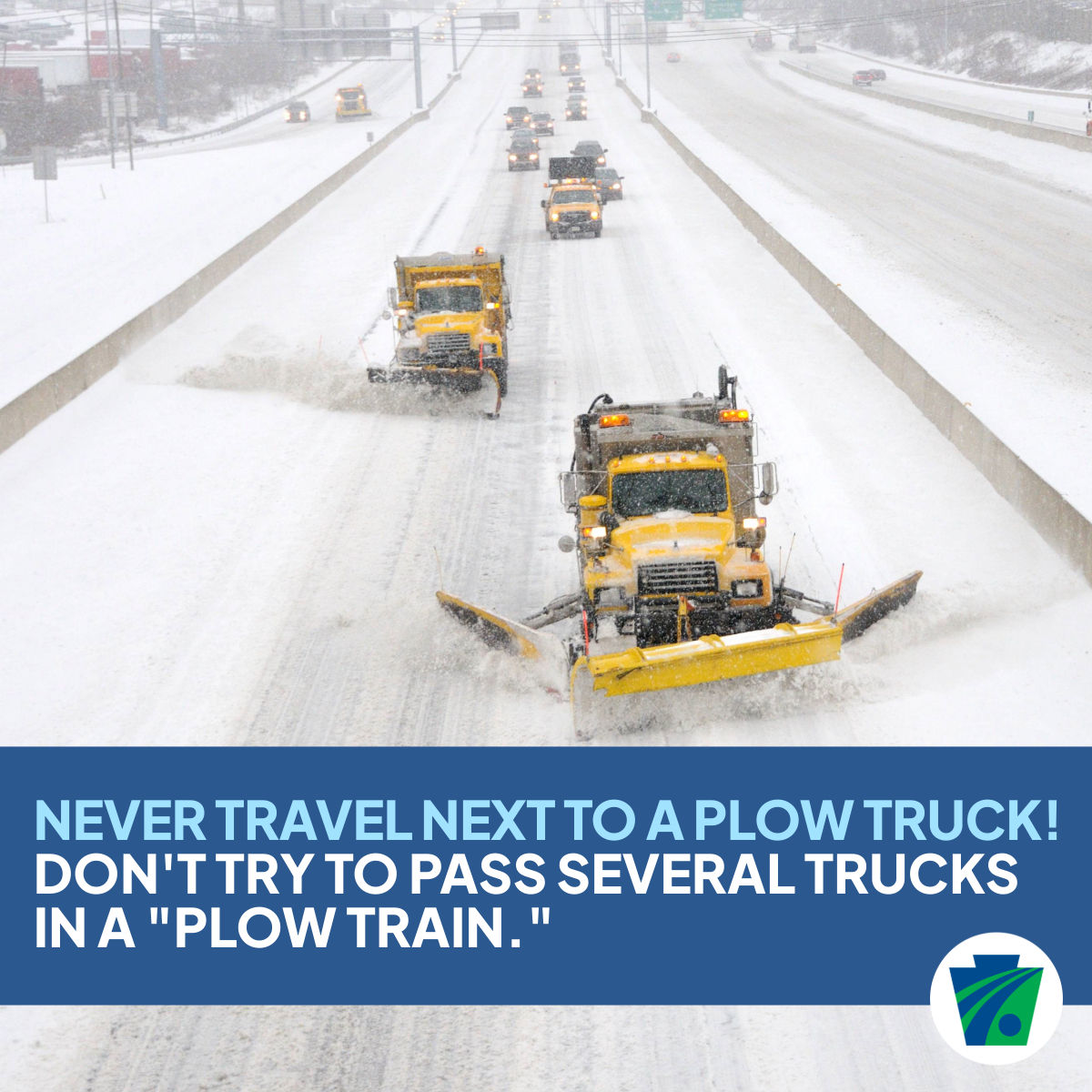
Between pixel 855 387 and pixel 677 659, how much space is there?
1408cm

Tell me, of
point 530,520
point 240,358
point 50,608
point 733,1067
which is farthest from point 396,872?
point 240,358

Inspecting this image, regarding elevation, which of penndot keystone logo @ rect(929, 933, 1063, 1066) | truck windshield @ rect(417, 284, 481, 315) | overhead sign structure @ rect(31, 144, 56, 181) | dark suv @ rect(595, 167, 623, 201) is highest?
overhead sign structure @ rect(31, 144, 56, 181)

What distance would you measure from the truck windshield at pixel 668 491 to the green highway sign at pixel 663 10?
306 feet

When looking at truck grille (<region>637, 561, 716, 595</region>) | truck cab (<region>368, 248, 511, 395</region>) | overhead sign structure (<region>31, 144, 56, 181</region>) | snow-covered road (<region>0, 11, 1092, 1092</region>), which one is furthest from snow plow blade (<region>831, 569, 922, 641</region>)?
overhead sign structure (<region>31, 144, 56, 181</region>)

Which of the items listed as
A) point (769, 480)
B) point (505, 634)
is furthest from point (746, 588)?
point (505, 634)

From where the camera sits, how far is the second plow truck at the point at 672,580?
39.4 ft

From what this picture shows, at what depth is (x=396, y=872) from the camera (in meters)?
8.85

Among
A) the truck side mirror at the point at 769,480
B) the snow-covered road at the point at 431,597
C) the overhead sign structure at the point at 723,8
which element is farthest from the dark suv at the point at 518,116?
the truck side mirror at the point at 769,480

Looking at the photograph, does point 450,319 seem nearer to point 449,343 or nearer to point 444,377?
point 449,343

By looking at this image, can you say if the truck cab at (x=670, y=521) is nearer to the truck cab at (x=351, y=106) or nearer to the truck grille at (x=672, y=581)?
the truck grille at (x=672, y=581)

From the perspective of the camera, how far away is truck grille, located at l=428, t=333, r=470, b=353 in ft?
79.0

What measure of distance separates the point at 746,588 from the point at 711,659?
1312 mm

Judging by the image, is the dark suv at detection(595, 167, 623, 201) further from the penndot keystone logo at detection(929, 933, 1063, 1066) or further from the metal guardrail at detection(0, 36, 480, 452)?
the penndot keystone logo at detection(929, 933, 1063, 1066)

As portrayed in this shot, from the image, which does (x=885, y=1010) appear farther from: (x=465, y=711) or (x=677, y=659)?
(x=465, y=711)
